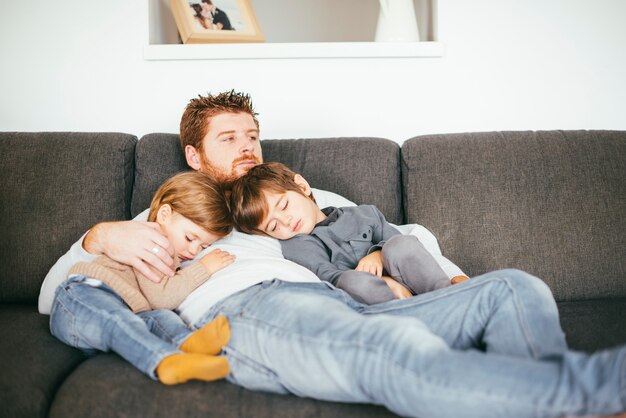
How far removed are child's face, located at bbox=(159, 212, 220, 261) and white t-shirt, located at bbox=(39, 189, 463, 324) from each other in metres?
0.04

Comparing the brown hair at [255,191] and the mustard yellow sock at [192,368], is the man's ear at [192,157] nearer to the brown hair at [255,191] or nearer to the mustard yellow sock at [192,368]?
the brown hair at [255,191]

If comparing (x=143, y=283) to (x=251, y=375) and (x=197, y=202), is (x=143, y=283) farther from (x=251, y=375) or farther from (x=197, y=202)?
(x=251, y=375)

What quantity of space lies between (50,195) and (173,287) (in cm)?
67

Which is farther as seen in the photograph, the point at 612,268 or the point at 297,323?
the point at 612,268

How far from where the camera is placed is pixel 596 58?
2.28 metres

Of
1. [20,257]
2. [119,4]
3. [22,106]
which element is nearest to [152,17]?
[119,4]

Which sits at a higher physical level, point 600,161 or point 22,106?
point 22,106

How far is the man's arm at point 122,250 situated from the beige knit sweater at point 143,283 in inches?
1.0

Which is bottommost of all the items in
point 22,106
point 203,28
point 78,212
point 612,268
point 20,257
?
point 612,268

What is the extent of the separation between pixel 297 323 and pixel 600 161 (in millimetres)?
1273

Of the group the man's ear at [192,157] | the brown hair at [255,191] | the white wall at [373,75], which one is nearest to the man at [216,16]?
the white wall at [373,75]

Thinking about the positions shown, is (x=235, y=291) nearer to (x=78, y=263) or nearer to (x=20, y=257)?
(x=78, y=263)

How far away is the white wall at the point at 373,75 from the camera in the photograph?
88.9 inches

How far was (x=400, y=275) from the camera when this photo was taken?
1.51 m
